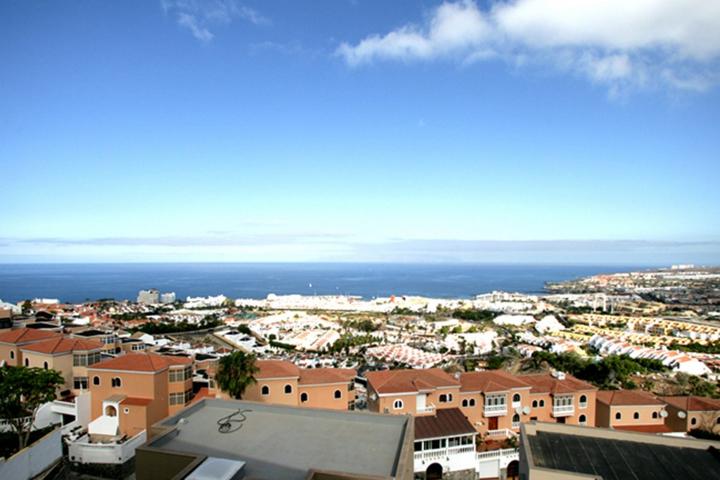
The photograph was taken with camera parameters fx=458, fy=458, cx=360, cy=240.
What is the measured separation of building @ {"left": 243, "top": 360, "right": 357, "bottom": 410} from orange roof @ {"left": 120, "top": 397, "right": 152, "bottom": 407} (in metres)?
2.79

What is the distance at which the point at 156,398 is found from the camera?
1390cm

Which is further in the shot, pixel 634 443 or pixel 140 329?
pixel 140 329

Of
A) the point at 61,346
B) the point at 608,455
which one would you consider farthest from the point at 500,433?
the point at 61,346

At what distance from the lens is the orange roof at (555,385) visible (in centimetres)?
1562

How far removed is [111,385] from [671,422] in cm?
1788

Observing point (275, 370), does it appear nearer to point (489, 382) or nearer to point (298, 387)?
point (298, 387)

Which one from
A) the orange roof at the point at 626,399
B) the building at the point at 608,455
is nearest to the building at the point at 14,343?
the building at the point at 608,455

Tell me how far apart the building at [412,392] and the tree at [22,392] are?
30.2 feet

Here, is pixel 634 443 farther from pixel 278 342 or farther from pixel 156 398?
pixel 278 342

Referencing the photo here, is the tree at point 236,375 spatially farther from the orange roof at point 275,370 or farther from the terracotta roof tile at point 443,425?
the terracotta roof tile at point 443,425

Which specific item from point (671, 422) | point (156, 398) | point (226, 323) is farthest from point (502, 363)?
point (226, 323)

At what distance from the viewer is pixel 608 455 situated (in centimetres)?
949

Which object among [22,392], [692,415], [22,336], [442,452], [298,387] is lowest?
[442,452]

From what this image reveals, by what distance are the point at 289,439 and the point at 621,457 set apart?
6.87 meters
